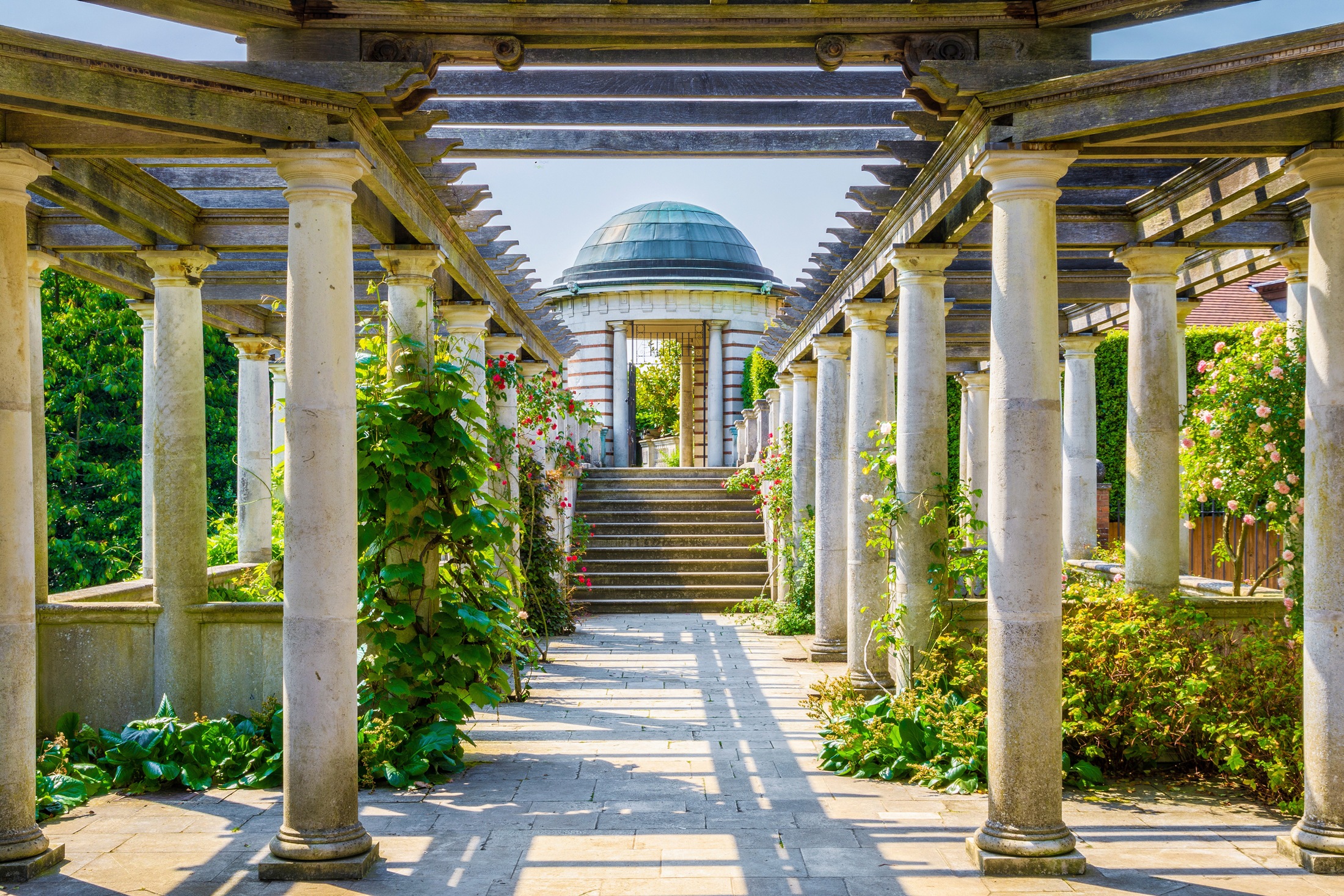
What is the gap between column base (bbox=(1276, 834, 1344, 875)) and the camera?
548 cm

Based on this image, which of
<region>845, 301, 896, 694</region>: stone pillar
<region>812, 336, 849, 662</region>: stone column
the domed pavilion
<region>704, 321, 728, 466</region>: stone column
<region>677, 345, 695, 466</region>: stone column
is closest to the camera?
<region>845, 301, 896, 694</region>: stone pillar

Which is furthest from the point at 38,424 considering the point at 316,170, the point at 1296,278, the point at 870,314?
the point at 1296,278

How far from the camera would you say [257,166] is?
761cm

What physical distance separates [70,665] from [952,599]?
656 centimetres

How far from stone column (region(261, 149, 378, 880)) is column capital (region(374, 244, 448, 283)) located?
2075 mm

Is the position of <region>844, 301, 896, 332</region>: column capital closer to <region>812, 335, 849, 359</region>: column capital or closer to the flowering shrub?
<region>812, 335, 849, 359</region>: column capital

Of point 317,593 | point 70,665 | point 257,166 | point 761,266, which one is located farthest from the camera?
point 761,266

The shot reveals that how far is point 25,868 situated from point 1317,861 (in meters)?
6.34

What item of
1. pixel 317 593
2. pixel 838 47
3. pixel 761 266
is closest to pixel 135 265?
pixel 317 593

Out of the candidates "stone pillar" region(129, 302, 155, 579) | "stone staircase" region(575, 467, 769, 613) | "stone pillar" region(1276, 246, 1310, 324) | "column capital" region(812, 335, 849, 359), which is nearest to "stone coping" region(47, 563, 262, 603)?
"stone pillar" region(129, 302, 155, 579)

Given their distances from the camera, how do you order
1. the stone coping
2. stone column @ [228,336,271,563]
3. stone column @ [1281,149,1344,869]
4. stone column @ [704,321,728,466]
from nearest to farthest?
1. stone column @ [1281,149,1344,869]
2. the stone coping
3. stone column @ [228,336,271,563]
4. stone column @ [704,321,728,466]

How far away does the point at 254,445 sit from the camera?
14617 mm

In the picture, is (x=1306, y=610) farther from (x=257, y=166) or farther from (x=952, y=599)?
(x=257, y=166)

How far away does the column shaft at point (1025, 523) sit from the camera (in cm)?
553
